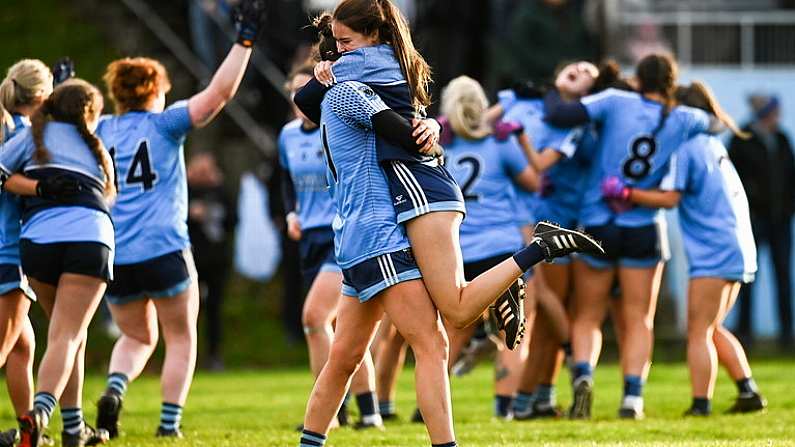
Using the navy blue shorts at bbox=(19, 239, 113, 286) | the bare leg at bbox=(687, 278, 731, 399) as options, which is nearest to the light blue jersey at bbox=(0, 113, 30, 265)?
the navy blue shorts at bbox=(19, 239, 113, 286)

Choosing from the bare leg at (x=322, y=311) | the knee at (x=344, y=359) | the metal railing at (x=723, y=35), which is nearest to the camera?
the knee at (x=344, y=359)

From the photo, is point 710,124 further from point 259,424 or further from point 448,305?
point 448,305

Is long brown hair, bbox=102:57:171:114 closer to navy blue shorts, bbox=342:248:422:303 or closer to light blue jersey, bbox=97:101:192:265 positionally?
light blue jersey, bbox=97:101:192:265

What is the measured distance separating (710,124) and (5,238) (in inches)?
203

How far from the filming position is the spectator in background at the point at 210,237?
18.3 m

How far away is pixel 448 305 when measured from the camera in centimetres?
736

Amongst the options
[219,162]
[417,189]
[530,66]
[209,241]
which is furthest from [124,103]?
[219,162]

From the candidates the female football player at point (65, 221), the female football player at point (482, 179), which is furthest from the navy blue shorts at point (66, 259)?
the female football player at point (482, 179)

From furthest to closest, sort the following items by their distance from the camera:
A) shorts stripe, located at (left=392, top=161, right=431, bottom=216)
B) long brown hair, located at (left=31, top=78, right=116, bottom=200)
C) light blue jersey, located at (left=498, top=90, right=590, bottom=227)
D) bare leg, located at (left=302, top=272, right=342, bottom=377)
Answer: light blue jersey, located at (left=498, top=90, right=590, bottom=227), bare leg, located at (left=302, top=272, right=342, bottom=377), long brown hair, located at (left=31, top=78, right=116, bottom=200), shorts stripe, located at (left=392, top=161, right=431, bottom=216)

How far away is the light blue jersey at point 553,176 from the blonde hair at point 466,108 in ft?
2.79

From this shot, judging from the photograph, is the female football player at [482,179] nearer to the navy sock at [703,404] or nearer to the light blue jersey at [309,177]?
the light blue jersey at [309,177]

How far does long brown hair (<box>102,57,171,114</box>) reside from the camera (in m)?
10.1

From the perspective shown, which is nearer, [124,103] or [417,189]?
[417,189]

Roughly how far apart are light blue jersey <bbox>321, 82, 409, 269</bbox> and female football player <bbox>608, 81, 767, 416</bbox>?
14.3 ft
